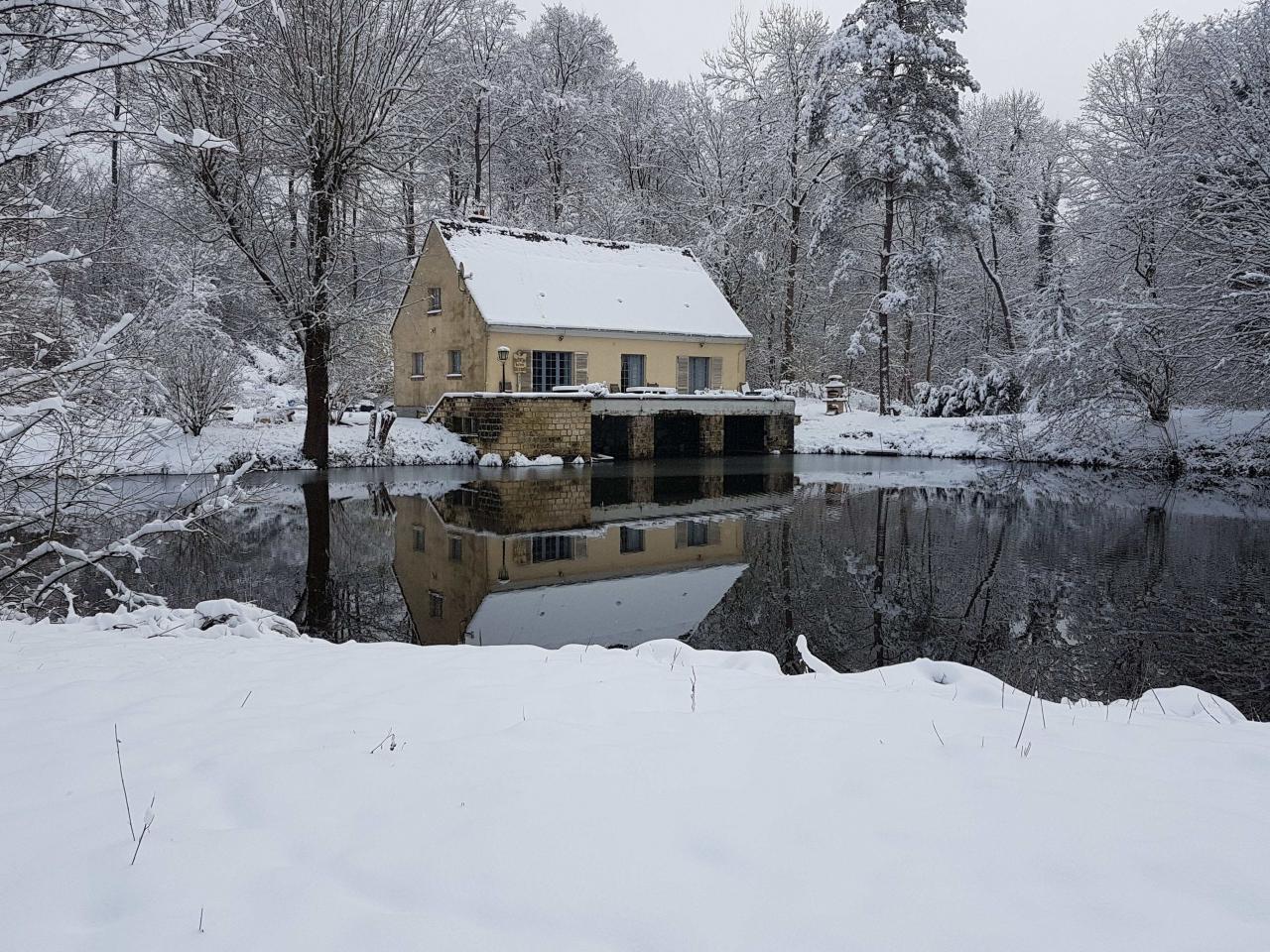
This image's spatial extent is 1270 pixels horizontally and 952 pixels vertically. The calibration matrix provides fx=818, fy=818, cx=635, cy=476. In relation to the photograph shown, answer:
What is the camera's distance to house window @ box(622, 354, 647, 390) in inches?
996

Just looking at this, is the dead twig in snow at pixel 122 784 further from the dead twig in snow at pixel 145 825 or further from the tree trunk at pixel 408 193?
the tree trunk at pixel 408 193

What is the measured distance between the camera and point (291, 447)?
756 inches

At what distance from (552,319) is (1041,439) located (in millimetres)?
14261

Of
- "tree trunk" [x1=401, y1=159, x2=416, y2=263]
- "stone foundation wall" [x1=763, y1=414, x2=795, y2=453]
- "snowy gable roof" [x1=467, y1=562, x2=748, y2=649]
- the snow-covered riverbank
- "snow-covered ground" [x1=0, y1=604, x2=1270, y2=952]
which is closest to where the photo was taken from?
"snow-covered ground" [x1=0, y1=604, x2=1270, y2=952]

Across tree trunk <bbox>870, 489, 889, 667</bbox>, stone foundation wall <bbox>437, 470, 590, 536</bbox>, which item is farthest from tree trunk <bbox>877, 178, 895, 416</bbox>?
tree trunk <bbox>870, 489, 889, 667</bbox>

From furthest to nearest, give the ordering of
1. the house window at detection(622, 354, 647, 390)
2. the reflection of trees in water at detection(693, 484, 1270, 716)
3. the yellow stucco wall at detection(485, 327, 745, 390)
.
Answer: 1. the house window at detection(622, 354, 647, 390)
2. the yellow stucco wall at detection(485, 327, 745, 390)
3. the reflection of trees in water at detection(693, 484, 1270, 716)

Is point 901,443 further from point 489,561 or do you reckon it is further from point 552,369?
point 489,561

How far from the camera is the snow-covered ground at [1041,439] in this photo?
776 inches

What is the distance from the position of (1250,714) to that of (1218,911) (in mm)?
3923

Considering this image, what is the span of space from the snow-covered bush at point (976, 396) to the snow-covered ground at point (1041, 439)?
3.91 feet

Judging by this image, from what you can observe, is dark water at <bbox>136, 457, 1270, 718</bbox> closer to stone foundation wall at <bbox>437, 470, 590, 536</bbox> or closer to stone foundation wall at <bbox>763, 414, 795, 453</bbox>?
stone foundation wall at <bbox>437, 470, 590, 536</bbox>

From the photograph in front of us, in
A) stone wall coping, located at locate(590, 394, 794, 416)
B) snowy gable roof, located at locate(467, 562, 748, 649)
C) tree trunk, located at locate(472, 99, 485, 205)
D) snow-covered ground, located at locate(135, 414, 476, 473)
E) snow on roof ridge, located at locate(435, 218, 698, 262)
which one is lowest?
snowy gable roof, located at locate(467, 562, 748, 649)

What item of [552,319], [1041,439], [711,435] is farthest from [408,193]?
[1041,439]

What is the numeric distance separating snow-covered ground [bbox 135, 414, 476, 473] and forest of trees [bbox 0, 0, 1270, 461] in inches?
34.4
